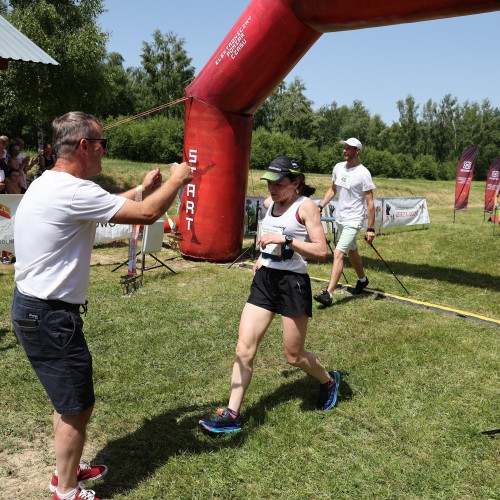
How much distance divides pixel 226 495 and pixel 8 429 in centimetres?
172

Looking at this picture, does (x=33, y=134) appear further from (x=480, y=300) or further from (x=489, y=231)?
(x=480, y=300)

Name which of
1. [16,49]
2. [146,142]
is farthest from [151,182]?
[146,142]

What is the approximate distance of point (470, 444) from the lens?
11.2 feet

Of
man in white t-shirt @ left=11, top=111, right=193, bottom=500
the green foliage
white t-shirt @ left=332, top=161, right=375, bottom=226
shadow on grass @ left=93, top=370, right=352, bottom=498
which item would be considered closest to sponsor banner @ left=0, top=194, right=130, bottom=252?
white t-shirt @ left=332, top=161, right=375, bottom=226

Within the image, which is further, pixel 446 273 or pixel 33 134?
pixel 33 134

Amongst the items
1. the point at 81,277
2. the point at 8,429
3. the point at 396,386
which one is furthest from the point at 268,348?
the point at 81,277

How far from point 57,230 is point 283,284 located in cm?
172

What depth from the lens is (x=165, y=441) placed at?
3.40m

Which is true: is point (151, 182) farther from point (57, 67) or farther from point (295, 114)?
point (295, 114)

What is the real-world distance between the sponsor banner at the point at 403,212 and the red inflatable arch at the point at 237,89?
7475 millimetres

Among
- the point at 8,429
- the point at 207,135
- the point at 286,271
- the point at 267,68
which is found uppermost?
the point at 267,68

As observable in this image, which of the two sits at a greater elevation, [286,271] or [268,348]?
[286,271]

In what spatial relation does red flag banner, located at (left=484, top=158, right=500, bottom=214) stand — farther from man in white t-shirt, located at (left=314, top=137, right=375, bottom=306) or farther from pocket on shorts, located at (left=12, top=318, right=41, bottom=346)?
pocket on shorts, located at (left=12, top=318, right=41, bottom=346)

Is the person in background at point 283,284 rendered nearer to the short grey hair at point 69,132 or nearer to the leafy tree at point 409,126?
the short grey hair at point 69,132
